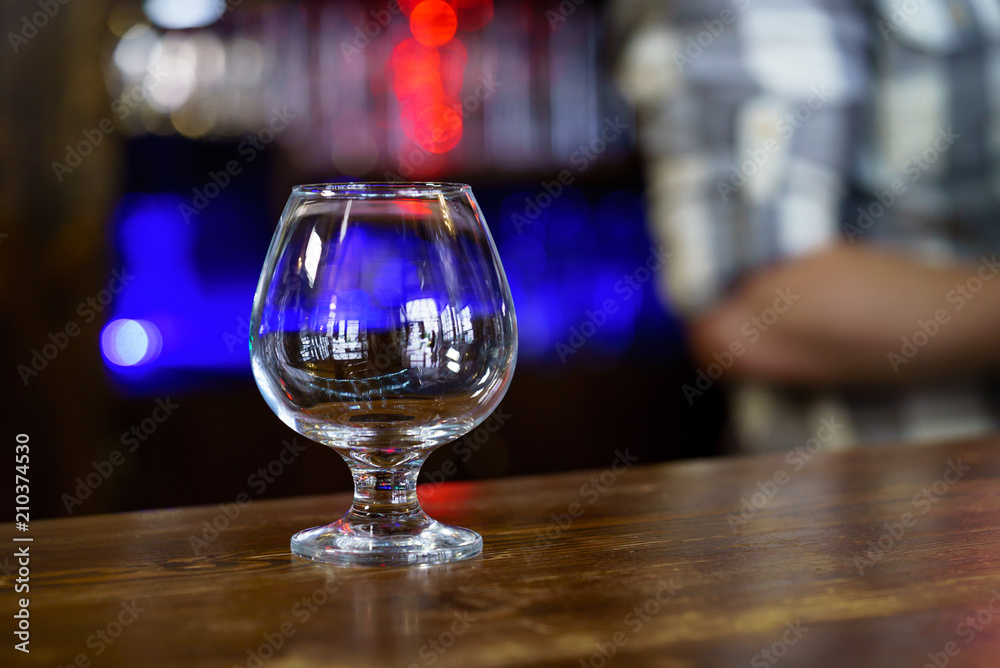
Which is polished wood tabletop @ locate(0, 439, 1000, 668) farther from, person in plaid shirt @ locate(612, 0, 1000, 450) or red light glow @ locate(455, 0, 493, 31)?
red light glow @ locate(455, 0, 493, 31)

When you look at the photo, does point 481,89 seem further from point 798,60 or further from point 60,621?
point 60,621

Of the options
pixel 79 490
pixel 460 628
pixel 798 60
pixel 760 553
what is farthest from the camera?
pixel 79 490

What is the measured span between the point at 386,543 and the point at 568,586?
103 millimetres

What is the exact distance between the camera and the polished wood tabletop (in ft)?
1.22

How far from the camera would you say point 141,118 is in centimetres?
201

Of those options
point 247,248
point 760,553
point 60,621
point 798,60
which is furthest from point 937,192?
point 247,248

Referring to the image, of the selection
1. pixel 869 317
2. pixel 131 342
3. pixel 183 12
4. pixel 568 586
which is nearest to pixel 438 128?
pixel 183 12

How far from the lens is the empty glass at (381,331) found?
→ 49cm

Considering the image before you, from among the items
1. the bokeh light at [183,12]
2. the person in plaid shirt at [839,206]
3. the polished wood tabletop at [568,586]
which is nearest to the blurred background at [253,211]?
the bokeh light at [183,12]

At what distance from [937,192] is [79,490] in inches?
58.9

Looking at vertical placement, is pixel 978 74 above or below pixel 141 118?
below

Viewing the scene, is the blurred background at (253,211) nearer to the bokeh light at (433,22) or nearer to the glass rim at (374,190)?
the bokeh light at (433,22)

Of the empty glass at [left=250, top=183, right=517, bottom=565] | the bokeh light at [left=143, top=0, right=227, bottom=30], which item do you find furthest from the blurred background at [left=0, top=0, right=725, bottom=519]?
the empty glass at [left=250, top=183, right=517, bottom=565]

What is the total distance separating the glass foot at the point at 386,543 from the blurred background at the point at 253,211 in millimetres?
1446
